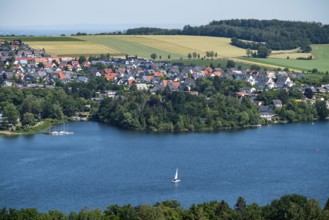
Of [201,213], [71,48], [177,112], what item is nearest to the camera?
[201,213]

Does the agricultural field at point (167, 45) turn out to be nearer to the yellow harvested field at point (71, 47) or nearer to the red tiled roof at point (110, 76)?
the yellow harvested field at point (71, 47)

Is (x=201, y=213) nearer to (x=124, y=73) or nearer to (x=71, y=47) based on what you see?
(x=124, y=73)

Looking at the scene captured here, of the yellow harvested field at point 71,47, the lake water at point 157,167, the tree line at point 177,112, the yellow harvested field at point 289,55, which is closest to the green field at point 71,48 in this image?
the yellow harvested field at point 71,47

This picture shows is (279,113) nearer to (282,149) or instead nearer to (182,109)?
(182,109)

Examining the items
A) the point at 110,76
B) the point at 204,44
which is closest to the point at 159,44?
the point at 204,44

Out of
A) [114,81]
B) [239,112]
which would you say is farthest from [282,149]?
[114,81]

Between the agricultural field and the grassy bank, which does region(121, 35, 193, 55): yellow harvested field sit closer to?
the agricultural field

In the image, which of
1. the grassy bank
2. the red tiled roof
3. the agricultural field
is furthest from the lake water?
the agricultural field
